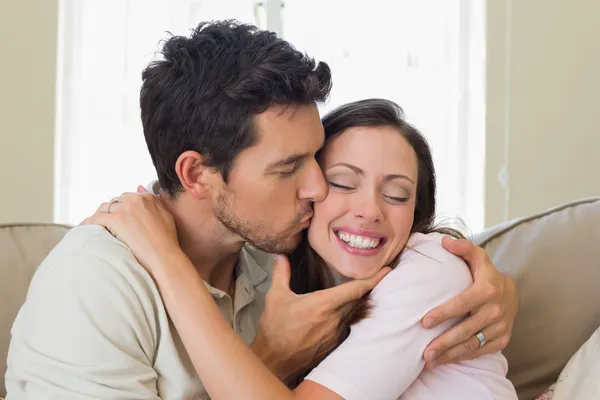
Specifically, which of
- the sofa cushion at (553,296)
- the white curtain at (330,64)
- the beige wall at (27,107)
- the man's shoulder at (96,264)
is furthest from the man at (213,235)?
the white curtain at (330,64)

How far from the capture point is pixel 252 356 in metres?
1.45

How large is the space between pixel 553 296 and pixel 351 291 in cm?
Answer: 61

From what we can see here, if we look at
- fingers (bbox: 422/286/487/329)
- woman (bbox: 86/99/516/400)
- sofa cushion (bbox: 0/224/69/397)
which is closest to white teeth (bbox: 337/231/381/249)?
woman (bbox: 86/99/516/400)

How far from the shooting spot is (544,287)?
1.90m

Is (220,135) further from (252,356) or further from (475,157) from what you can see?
(475,157)

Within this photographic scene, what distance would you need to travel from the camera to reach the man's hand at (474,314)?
4.87 ft

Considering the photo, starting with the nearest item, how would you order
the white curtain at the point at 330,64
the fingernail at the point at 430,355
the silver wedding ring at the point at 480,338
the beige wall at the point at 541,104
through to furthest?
the fingernail at the point at 430,355
the silver wedding ring at the point at 480,338
the beige wall at the point at 541,104
the white curtain at the point at 330,64

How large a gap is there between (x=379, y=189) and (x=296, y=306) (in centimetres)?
32

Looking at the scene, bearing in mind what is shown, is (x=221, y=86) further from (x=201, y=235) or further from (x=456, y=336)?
(x=456, y=336)

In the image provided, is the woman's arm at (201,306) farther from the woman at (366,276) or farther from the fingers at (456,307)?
the fingers at (456,307)

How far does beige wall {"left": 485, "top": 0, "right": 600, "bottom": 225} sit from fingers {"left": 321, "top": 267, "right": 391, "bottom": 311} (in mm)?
1921

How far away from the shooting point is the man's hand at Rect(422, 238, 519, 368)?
1484 mm

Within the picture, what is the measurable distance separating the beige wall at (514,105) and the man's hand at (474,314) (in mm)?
1794

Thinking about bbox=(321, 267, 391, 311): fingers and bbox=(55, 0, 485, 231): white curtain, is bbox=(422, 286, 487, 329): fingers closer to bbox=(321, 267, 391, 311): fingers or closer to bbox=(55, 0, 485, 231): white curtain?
bbox=(321, 267, 391, 311): fingers
